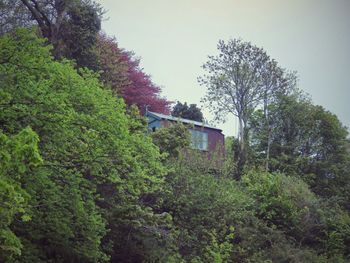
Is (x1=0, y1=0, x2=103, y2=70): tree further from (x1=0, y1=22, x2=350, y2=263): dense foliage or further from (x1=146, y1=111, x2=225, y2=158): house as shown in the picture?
(x1=146, y1=111, x2=225, y2=158): house

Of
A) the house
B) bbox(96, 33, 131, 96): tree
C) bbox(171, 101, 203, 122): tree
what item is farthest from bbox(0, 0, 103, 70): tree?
bbox(171, 101, 203, 122): tree

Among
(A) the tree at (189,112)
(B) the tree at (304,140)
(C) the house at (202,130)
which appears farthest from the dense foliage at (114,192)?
(A) the tree at (189,112)

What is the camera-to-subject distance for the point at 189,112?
3447 cm

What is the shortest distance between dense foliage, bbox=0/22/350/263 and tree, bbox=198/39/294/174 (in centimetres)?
820

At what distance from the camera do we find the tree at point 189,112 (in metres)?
34.1

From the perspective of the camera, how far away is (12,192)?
5.02 metres

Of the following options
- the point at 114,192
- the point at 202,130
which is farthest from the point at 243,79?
the point at 114,192

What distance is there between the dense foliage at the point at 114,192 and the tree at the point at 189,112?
1300 centimetres

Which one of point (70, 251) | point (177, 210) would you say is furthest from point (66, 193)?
point (177, 210)

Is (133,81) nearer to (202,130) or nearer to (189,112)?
(202,130)

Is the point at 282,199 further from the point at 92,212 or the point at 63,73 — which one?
the point at 63,73

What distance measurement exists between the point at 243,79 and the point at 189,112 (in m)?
8.19

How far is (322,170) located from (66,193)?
21146mm

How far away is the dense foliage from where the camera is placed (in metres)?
7.45
